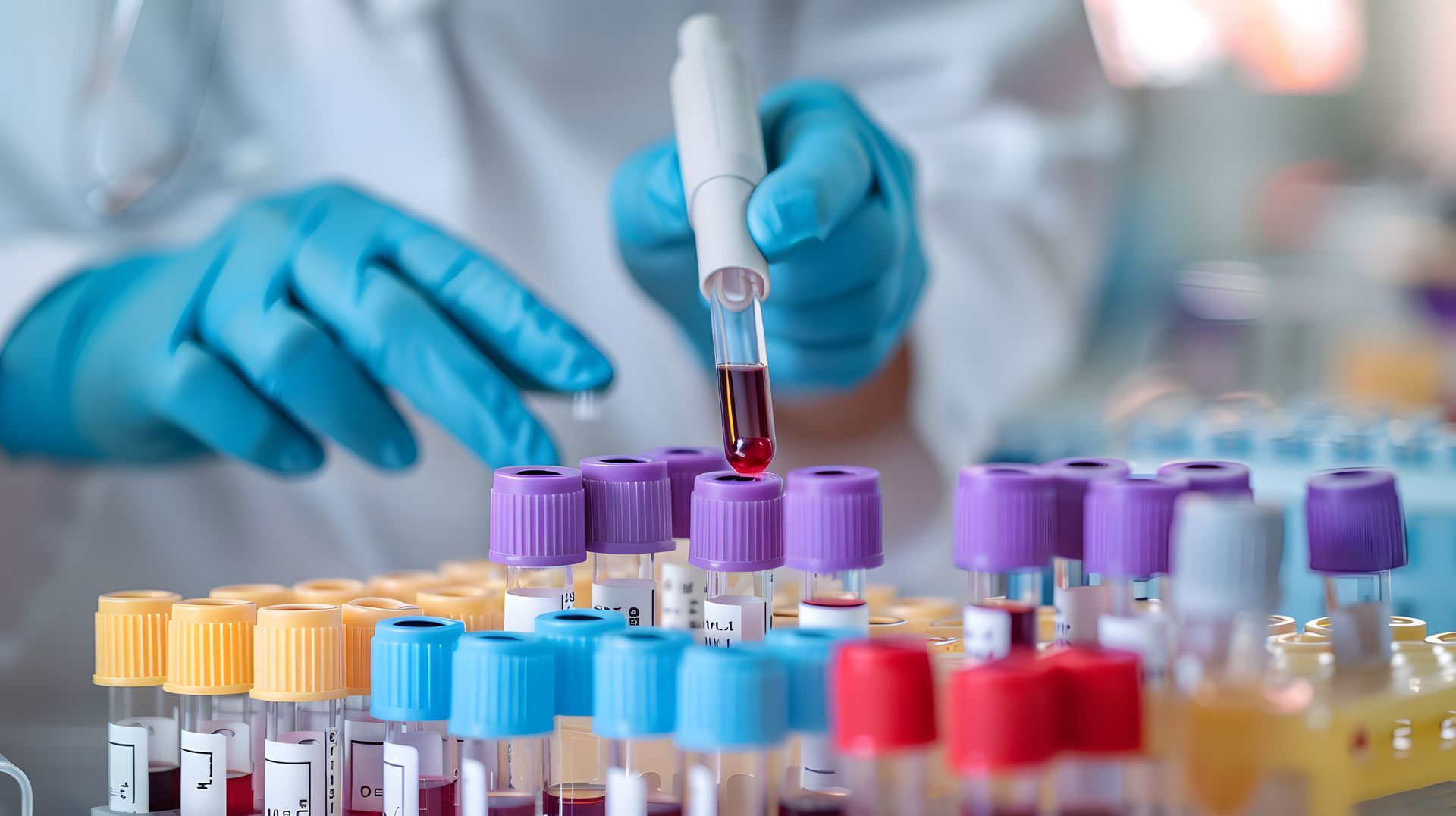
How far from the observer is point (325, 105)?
1.54 m

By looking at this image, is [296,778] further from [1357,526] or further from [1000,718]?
[1357,526]

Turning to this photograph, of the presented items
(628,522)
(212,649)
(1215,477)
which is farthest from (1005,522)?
(212,649)

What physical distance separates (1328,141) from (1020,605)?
9.90 ft

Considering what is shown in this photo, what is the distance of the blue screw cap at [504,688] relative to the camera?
0.61 meters

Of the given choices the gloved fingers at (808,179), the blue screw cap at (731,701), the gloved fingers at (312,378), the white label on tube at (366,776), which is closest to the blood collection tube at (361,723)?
the white label on tube at (366,776)

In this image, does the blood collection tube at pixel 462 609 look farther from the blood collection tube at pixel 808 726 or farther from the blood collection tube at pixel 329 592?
the blood collection tube at pixel 808 726

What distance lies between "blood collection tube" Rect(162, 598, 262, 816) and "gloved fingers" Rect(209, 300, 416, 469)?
415mm

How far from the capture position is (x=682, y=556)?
2.94ft

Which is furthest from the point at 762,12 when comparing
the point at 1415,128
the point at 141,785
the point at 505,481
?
the point at 1415,128

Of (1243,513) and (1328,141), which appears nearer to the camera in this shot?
(1243,513)

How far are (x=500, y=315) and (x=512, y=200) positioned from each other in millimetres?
521

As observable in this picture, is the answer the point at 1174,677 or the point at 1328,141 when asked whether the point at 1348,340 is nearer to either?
the point at 1328,141

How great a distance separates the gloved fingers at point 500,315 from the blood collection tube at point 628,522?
0.31 m

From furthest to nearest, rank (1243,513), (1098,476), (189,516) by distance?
(189,516) → (1098,476) → (1243,513)
